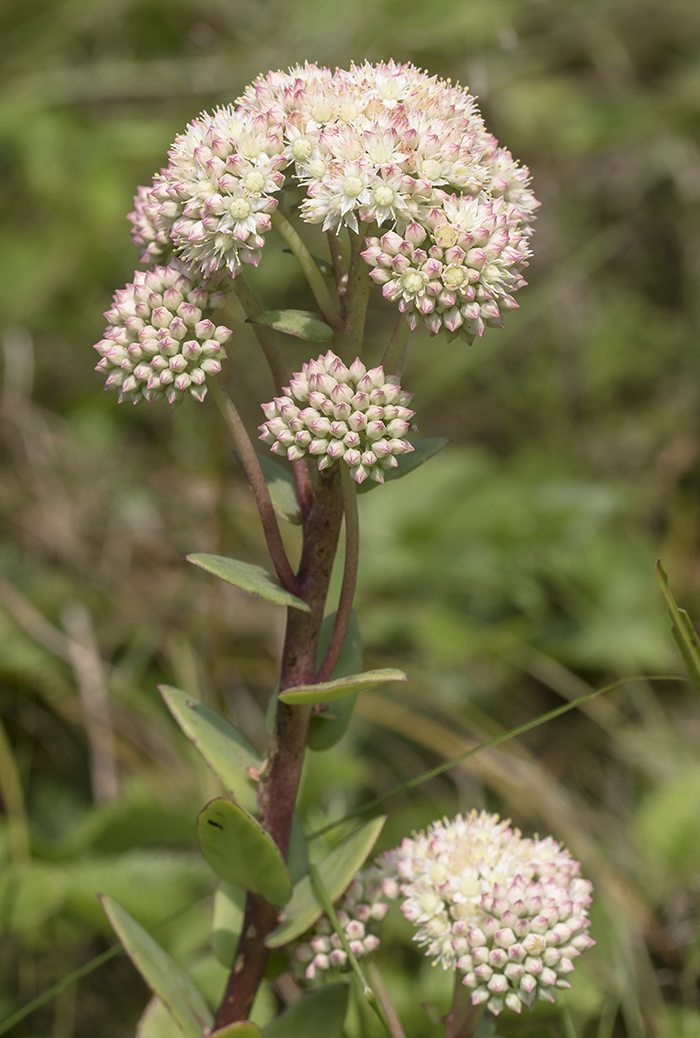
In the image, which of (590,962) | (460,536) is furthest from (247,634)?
(590,962)

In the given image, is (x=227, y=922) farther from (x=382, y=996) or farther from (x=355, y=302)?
(x=355, y=302)

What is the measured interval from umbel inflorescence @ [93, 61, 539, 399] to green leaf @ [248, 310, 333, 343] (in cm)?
10

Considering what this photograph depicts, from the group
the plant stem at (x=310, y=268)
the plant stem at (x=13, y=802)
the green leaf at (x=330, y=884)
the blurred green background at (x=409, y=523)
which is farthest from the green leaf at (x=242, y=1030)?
the plant stem at (x=13, y=802)

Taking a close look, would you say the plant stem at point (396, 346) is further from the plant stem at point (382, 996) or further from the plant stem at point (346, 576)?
the plant stem at point (382, 996)

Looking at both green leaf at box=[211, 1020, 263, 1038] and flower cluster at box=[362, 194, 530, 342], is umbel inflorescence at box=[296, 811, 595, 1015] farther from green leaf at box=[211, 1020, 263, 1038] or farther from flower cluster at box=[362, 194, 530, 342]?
flower cluster at box=[362, 194, 530, 342]

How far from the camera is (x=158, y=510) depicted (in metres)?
4.14

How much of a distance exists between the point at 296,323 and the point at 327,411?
17 centimetres

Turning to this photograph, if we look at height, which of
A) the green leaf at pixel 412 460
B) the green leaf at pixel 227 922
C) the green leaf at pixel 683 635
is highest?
the green leaf at pixel 412 460

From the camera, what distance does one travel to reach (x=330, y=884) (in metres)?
1.66

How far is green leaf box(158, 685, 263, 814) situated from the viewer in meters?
1.65

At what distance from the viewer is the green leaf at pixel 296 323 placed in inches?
57.6

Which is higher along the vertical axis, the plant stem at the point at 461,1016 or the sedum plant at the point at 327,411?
the sedum plant at the point at 327,411

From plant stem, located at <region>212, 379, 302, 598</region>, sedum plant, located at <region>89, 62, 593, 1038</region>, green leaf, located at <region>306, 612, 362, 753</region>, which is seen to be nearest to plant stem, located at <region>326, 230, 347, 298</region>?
sedum plant, located at <region>89, 62, 593, 1038</region>

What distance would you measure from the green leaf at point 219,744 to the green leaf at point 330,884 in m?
0.19
